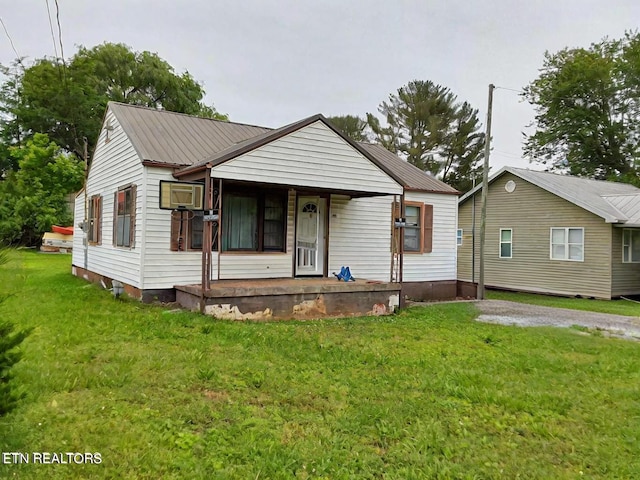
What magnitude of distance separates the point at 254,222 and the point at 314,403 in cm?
632

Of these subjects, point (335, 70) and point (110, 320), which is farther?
point (335, 70)

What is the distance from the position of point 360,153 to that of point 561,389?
19.0 feet

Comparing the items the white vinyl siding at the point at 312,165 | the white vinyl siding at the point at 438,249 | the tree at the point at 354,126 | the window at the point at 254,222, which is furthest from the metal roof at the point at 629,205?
the tree at the point at 354,126

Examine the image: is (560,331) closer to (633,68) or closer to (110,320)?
(110,320)

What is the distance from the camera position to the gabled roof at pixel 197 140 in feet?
27.7

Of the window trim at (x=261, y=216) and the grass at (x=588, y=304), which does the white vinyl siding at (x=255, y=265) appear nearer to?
the window trim at (x=261, y=216)

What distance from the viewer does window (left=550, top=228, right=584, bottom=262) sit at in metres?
14.9

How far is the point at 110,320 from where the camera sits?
23.4 ft

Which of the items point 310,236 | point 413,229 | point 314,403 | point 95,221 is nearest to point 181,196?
point 310,236

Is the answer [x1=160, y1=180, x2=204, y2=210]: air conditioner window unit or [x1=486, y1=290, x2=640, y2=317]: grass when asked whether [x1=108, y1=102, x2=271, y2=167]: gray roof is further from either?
[x1=486, y1=290, x2=640, y2=317]: grass

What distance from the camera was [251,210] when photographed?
391 inches

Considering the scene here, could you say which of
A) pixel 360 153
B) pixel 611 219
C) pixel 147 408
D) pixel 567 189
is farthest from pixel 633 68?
pixel 147 408

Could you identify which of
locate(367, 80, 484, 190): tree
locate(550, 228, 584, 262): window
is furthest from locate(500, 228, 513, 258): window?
locate(367, 80, 484, 190): tree

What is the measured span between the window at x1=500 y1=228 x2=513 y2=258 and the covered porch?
9.31m
